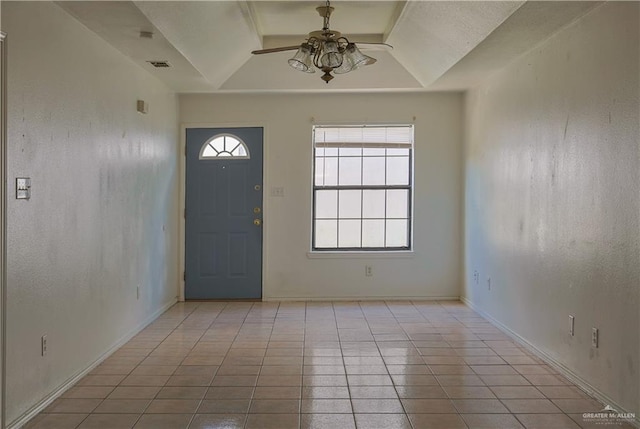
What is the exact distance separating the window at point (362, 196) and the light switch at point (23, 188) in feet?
11.5

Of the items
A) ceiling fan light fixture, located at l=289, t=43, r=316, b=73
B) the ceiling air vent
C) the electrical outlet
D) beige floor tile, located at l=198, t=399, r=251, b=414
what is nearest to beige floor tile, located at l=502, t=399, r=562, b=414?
the electrical outlet

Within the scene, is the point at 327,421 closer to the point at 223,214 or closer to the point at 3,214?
the point at 3,214

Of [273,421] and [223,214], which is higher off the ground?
[223,214]

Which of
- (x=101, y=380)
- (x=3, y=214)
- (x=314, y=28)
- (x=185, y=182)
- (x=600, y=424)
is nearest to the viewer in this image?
(x=3, y=214)

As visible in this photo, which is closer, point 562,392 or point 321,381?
A: point 562,392

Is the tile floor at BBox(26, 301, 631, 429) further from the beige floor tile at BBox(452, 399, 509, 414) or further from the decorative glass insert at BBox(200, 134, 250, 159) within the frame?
the decorative glass insert at BBox(200, 134, 250, 159)

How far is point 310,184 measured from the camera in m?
5.79

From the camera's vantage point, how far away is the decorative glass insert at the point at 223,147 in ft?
19.0

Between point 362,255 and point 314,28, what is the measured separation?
8.19ft

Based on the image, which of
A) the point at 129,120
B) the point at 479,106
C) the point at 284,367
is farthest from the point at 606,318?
the point at 129,120

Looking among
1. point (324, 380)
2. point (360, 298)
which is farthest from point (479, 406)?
point (360, 298)

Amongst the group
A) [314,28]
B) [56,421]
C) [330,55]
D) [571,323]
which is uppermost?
[314,28]

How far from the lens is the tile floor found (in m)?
2.67

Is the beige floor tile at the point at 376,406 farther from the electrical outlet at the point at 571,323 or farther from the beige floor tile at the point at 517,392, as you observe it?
the electrical outlet at the point at 571,323
